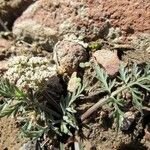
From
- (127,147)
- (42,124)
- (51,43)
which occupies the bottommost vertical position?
(127,147)

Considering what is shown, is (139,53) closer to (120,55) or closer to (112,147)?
(120,55)

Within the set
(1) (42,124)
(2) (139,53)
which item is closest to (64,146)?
(1) (42,124)

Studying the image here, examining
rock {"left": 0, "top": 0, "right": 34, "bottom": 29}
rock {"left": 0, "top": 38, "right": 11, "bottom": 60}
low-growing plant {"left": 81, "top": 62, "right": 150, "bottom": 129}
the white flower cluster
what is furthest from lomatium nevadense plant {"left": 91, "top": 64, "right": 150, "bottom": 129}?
rock {"left": 0, "top": 0, "right": 34, "bottom": 29}

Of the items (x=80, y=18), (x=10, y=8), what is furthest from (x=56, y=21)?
(x=10, y=8)

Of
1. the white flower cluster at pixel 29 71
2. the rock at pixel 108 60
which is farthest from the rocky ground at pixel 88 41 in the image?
the white flower cluster at pixel 29 71

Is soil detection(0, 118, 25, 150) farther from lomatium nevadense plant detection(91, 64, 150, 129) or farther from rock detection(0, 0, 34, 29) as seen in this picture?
rock detection(0, 0, 34, 29)

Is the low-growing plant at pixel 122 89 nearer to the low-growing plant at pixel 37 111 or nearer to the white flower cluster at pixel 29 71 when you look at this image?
the low-growing plant at pixel 37 111

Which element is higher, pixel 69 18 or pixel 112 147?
pixel 69 18
